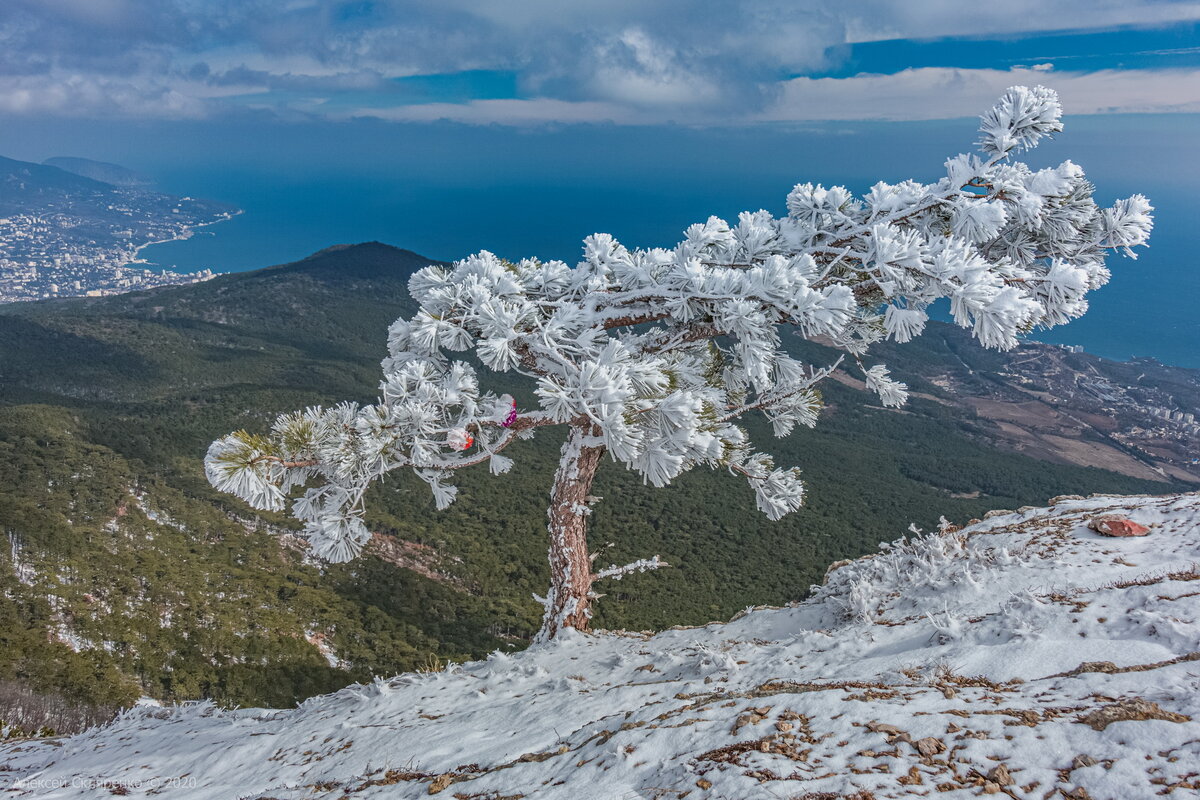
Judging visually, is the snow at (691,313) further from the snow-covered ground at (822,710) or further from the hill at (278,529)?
the hill at (278,529)

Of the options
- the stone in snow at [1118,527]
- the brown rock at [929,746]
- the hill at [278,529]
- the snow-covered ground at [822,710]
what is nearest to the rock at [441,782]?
the snow-covered ground at [822,710]

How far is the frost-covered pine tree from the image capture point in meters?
4.41

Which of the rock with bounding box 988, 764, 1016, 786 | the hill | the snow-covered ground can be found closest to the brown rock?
the snow-covered ground

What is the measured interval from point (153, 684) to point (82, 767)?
23.5 meters

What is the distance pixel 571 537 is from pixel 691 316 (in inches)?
106

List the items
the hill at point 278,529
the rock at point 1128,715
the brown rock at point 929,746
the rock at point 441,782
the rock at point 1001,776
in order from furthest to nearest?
the hill at point 278,529, the rock at point 441,782, the brown rock at point 929,746, the rock at point 1128,715, the rock at point 1001,776

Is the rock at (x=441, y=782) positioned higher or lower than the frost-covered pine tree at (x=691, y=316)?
lower

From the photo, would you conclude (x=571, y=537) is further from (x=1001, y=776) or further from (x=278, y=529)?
(x=278, y=529)

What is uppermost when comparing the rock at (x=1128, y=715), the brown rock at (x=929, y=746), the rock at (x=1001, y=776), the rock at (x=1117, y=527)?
the rock at (x=1128, y=715)

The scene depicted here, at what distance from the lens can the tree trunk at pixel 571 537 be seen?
6168mm

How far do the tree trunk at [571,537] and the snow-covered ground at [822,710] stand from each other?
35cm

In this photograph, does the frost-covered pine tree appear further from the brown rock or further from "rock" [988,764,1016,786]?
"rock" [988,764,1016,786]

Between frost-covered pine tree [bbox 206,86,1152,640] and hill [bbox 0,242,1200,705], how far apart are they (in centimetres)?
394

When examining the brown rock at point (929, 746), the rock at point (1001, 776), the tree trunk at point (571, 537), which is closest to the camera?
the rock at point (1001, 776)
